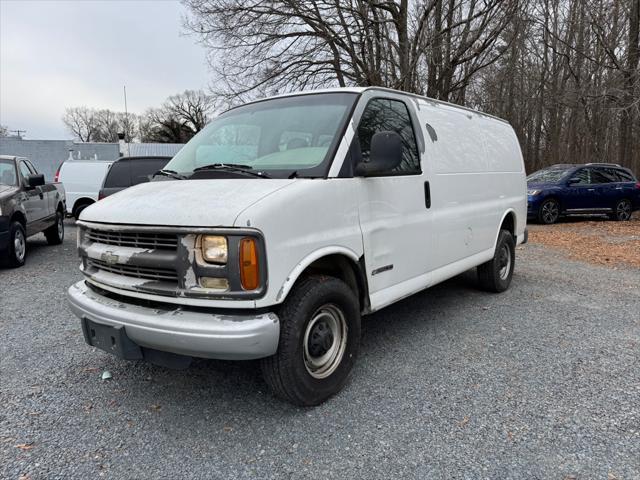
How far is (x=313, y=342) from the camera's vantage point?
9.71 feet

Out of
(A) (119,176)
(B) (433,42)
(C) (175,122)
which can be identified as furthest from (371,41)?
(C) (175,122)

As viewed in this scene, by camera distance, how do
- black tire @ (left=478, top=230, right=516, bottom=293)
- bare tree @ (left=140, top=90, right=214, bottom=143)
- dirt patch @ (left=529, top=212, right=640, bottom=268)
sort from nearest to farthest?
black tire @ (left=478, top=230, right=516, bottom=293) < dirt patch @ (left=529, top=212, right=640, bottom=268) < bare tree @ (left=140, top=90, right=214, bottom=143)

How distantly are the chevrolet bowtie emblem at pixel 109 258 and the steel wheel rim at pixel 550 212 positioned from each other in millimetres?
13060

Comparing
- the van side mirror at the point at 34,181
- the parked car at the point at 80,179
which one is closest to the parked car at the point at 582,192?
the parked car at the point at 80,179

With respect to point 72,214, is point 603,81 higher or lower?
higher

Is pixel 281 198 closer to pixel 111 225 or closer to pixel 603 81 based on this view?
pixel 111 225

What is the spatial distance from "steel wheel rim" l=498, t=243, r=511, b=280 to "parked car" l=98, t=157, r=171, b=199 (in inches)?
235

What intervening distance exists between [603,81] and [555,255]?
12.7 m

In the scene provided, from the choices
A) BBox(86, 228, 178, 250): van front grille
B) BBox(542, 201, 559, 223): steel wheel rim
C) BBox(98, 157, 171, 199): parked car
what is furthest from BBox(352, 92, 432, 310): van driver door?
BBox(542, 201, 559, 223): steel wheel rim

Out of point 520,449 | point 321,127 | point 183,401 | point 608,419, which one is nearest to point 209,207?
point 321,127

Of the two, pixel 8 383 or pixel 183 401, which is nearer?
pixel 183 401

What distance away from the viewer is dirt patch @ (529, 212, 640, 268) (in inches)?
340

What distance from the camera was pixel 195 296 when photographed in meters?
2.53

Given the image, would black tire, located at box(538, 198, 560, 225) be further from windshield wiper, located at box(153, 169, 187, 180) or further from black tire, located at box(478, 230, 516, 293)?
windshield wiper, located at box(153, 169, 187, 180)
